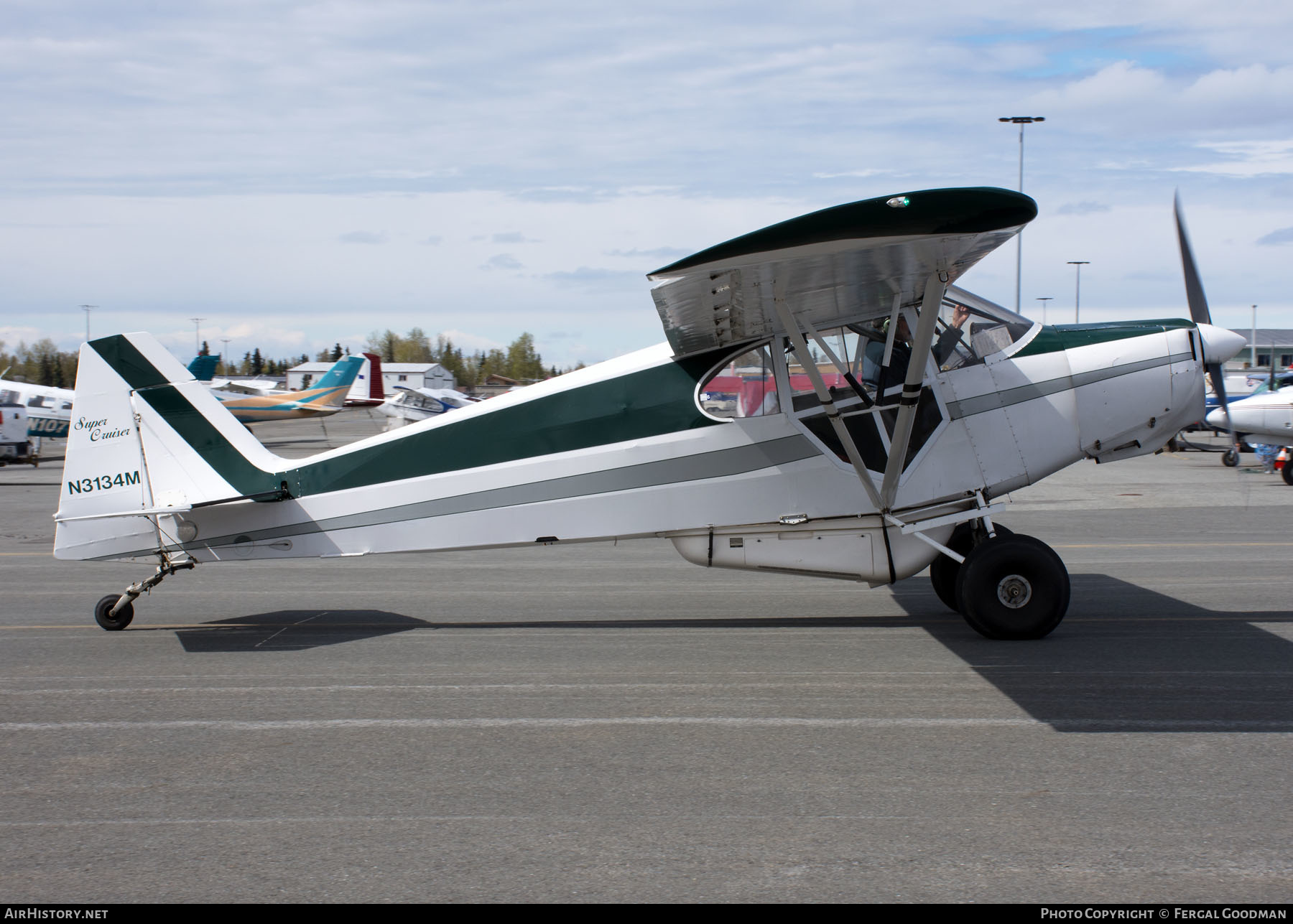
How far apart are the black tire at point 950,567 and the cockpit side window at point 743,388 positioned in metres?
1.85

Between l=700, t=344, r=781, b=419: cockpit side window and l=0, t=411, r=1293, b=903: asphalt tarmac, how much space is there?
5.47ft

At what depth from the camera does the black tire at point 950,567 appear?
7904mm

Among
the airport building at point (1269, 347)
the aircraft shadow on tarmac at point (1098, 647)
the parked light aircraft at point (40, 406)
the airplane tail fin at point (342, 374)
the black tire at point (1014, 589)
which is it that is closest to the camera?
the aircraft shadow on tarmac at point (1098, 647)

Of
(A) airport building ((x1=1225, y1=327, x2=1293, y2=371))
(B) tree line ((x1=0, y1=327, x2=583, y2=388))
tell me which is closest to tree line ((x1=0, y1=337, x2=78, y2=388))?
(B) tree line ((x1=0, y1=327, x2=583, y2=388))

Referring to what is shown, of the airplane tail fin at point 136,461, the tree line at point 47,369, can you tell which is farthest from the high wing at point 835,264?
the tree line at point 47,369

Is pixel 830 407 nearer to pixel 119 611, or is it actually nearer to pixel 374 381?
pixel 119 611

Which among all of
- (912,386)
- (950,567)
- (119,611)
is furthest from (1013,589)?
(119,611)

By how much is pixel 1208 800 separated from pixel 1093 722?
1033mm

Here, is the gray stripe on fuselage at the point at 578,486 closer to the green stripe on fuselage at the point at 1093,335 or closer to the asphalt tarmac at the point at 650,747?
the asphalt tarmac at the point at 650,747

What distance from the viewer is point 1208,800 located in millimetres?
4141

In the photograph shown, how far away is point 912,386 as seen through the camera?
6680 millimetres

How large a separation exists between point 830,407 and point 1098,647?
2.41 meters

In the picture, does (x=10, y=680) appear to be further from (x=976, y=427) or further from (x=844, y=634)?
(x=976, y=427)

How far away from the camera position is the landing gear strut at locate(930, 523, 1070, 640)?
682cm
